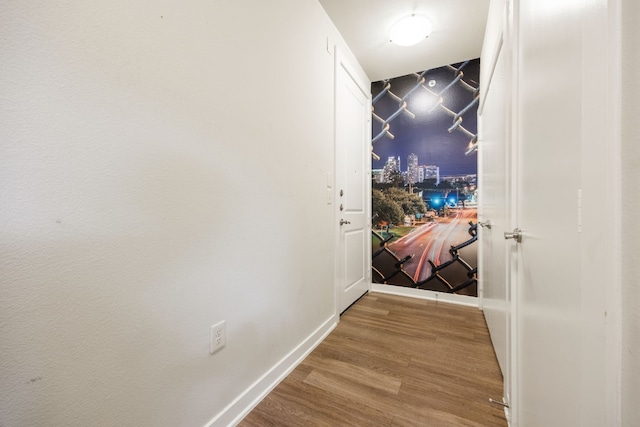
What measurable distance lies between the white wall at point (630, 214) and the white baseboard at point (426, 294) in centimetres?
252

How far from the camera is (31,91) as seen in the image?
0.59m

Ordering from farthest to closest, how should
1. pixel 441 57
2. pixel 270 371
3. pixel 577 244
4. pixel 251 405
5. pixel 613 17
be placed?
pixel 441 57, pixel 270 371, pixel 251 405, pixel 577 244, pixel 613 17

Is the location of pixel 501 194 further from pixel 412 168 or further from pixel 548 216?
pixel 412 168

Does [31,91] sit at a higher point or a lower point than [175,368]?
→ higher

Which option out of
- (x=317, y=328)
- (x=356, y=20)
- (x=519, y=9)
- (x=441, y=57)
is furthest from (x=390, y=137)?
(x=317, y=328)

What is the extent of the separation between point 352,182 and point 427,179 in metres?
0.87

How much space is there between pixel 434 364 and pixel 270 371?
1.01 meters

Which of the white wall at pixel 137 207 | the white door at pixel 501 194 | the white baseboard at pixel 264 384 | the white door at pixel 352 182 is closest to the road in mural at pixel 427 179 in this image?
the white door at pixel 352 182

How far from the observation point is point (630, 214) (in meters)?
0.34

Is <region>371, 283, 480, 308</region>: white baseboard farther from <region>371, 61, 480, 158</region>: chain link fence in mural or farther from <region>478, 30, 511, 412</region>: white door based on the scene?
<region>371, 61, 480, 158</region>: chain link fence in mural

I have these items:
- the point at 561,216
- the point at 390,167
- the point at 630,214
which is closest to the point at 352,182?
the point at 390,167

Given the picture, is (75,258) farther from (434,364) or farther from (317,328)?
(434,364)

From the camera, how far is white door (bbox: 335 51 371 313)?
86.7 inches

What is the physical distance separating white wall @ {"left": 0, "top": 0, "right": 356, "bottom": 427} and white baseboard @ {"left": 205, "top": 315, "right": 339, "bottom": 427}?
0.11 feet
